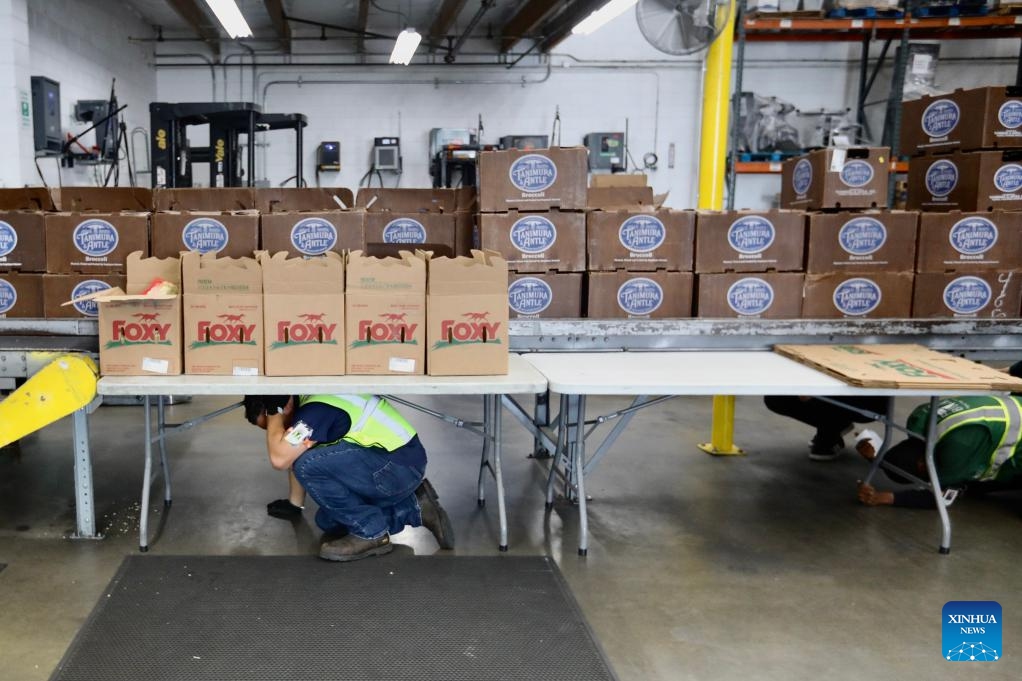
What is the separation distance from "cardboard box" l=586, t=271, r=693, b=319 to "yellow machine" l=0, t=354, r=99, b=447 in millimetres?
2001

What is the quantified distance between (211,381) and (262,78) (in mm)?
7300

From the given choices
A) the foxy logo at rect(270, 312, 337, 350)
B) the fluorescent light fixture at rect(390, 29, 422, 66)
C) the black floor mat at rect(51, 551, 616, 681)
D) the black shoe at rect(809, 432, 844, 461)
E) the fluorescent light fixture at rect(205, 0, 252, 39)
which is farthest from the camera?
the fluorescent light fixture at rect(390, 29, 422, 66)

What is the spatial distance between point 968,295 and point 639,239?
1.52m

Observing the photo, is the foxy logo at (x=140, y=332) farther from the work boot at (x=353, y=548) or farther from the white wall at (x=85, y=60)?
the white wall at (x=85, y=60)

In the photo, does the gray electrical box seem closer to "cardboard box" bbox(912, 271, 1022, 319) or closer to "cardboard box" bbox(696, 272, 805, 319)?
"cardboard box" bbox(696, 272, 805, 319)

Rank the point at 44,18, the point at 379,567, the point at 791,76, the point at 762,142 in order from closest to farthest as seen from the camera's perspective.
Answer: the point at 379,567
the point at 44,18
the point at 762,142
the point at 791,76

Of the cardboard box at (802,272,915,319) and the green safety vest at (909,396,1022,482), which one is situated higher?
the cardboard box at (802,272,915,319)

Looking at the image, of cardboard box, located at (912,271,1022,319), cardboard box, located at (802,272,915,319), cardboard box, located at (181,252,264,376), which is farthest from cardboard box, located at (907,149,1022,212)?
cardboard box, located at (181,252,264,376)

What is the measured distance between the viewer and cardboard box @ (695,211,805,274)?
327cm

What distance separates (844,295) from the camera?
11.0 feet

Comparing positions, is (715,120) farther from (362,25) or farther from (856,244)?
(362,25)

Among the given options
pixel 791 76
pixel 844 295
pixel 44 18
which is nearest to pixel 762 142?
pixel 791 76

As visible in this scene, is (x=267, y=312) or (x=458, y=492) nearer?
(x=267, y=312)

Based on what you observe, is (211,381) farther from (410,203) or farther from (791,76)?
(791,76)
